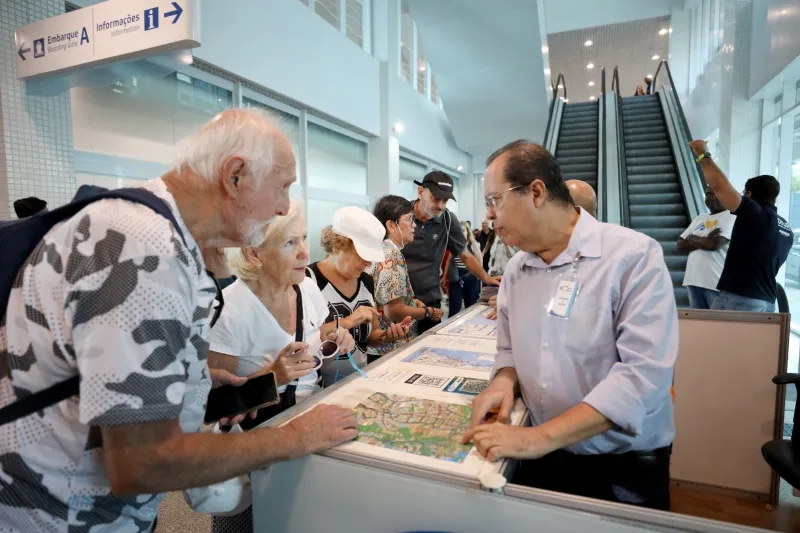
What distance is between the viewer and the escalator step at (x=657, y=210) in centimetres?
666

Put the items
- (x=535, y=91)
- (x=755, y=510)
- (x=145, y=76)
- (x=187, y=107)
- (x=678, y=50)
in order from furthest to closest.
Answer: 1. (x=678, y=50)
2. (x=535, y=91)
3. (x=187, y=107)
4. (x=145, y=76)
5. (x=755, y=510)

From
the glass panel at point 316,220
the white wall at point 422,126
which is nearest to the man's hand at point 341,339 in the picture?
the glass panel at point 316,220

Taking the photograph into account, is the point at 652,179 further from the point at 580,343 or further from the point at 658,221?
the point at 580,343

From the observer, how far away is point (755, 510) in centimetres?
251

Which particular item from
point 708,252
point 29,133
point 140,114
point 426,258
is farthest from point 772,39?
point 29,133

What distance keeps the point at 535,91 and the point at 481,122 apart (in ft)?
5.39

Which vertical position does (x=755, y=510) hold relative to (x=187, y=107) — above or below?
below

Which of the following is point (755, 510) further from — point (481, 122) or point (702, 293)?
point (481, 122)

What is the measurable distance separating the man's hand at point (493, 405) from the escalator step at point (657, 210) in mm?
6420

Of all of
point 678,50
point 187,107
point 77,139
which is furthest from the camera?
point 678,50

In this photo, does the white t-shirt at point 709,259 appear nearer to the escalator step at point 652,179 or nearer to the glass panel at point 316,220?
the escalator step at point 652,179

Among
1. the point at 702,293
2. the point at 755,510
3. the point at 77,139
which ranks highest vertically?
the point at 77,139

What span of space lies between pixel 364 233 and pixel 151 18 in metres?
2.09

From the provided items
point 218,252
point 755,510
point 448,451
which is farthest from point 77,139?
point 755,510
